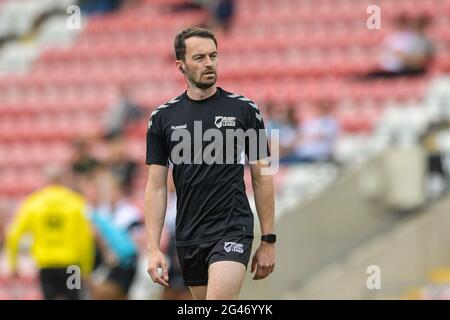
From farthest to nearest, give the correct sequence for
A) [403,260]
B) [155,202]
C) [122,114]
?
[122,114]
[403,260]
[155,202]

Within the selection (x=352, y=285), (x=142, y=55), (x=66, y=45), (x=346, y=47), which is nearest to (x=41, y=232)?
(x=352, y=285)

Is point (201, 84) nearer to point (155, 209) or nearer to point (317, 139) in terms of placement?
point (155, 209)

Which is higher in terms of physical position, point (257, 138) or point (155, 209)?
point (257, 138)

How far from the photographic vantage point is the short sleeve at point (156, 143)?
6488 mm

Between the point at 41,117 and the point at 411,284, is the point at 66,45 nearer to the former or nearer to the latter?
the point at 41,117

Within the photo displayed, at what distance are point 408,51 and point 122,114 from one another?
3.76 m

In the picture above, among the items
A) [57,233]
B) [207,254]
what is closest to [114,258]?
[57,233]

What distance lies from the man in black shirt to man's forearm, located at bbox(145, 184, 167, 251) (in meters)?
0.01

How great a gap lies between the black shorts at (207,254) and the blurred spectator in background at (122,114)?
965 cm

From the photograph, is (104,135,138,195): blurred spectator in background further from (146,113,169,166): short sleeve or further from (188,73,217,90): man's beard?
(188,73,217,90): man's beard

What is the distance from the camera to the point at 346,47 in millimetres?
16047

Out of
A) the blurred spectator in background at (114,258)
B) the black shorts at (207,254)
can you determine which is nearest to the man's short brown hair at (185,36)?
the black shorts at (207,254)

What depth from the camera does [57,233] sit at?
36.0ft
